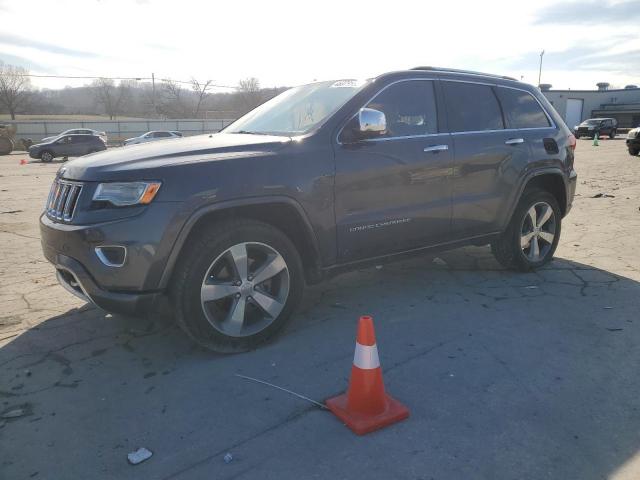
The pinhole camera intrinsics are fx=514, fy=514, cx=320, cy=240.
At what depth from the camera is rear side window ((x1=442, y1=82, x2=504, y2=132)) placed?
4.50 m

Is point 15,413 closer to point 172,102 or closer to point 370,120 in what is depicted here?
point 370,120

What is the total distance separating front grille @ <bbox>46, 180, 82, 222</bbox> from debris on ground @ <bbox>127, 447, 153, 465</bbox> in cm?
151

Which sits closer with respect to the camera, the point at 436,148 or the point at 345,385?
the point at 345,385

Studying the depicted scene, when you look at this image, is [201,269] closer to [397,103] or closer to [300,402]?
[300,402]

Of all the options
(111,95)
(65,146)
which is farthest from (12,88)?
(65,146)

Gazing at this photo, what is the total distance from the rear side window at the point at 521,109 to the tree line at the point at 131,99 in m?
72.2

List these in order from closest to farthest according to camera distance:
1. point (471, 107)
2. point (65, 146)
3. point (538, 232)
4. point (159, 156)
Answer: point (159, 156) → point (471, 107) → point (538, 232) → point (65, 146)

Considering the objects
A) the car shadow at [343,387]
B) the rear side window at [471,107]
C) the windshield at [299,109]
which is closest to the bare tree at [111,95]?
the windshield at [299,109]

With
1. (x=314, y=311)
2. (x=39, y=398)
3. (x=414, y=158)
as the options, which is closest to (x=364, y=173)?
(x=414, y=158)

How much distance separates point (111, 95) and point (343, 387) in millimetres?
108350

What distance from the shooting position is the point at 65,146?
27516 mm

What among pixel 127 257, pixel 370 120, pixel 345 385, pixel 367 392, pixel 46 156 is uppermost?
pixel 370 120

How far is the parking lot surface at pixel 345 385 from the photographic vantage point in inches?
96.0

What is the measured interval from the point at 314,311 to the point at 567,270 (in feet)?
9.44
